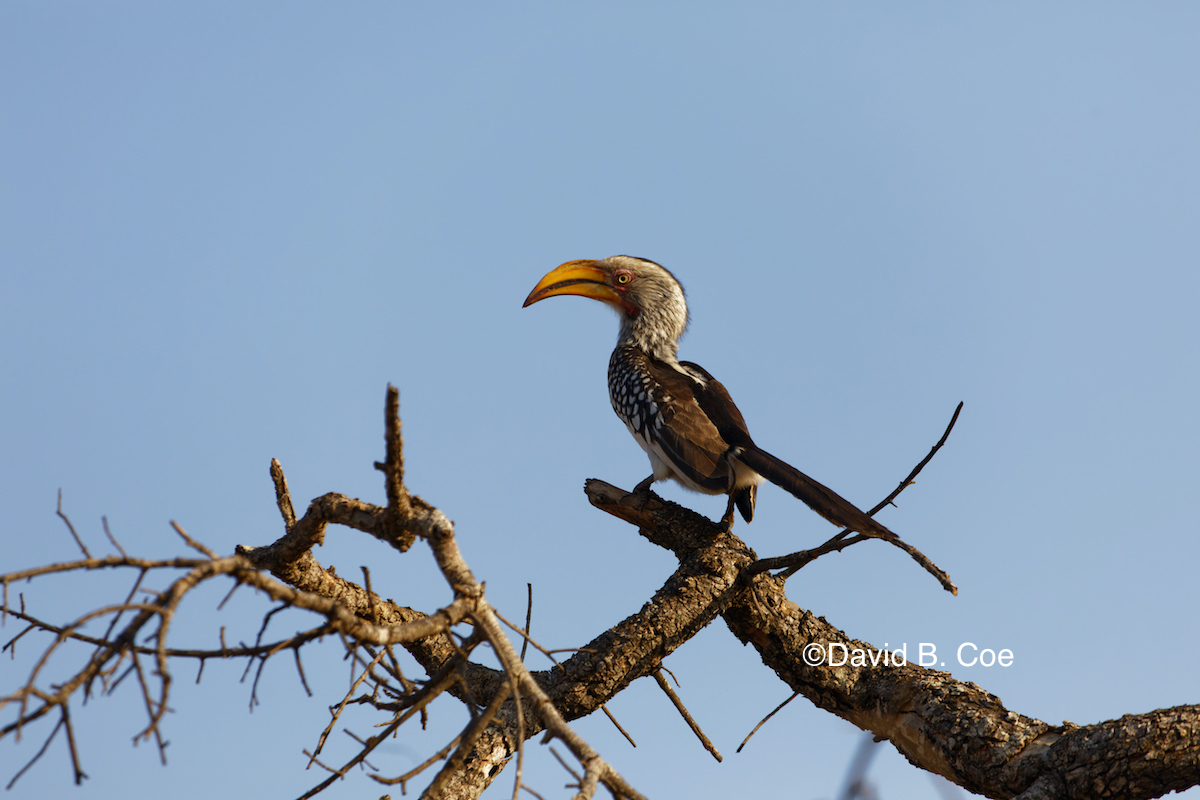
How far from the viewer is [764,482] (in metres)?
4.55

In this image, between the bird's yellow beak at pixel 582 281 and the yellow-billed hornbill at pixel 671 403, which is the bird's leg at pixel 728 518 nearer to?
the yellow-billed hornbill at pixel 671 403

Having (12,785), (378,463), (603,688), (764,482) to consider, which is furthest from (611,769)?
(764,482)

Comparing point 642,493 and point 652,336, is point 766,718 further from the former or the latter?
point 652,336

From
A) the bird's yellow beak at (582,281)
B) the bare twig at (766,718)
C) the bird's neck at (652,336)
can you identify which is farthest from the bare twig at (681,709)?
the bird's yellow beak at (582,281)

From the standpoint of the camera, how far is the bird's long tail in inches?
133

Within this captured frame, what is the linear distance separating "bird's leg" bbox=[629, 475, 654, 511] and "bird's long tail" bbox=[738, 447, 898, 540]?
1.84 feet

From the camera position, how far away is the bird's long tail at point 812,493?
133 inches

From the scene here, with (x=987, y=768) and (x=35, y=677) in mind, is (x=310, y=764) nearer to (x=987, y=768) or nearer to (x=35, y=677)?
(x=35, y=677)

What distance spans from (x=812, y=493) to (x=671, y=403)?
1.19 metres

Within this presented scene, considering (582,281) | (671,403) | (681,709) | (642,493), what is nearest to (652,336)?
(582,281)

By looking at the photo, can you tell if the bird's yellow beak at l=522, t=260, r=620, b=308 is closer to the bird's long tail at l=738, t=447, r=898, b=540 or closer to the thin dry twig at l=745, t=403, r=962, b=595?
the bird's long tail at l=738, t=447, r=898, b=540

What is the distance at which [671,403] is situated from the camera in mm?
4734

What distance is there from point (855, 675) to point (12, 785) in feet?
10.5

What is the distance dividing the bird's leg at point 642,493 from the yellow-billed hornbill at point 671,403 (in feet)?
0.04
